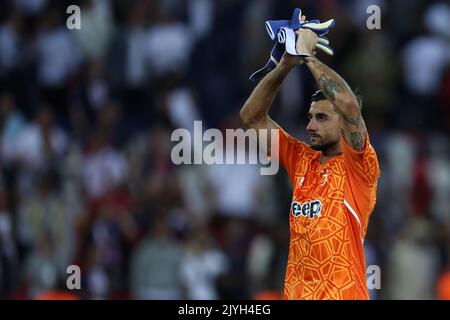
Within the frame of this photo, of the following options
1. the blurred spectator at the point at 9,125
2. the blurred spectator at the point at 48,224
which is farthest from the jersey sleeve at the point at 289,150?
the blurred spectator at the point at 9,125

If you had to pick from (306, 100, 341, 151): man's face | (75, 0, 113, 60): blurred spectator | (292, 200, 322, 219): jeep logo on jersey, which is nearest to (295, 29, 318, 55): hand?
(306, 100, 341, 151): man's face

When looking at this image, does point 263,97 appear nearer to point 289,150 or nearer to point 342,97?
point 289,150

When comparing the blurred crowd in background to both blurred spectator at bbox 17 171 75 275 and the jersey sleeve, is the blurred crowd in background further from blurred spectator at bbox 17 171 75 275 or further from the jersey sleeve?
the jersey sleeve

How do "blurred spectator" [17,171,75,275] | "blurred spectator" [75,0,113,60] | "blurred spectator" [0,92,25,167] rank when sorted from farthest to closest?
1. "blurred spectator" [75,0,113,60]
2. "blurred spectator" [0,92,25,167]
3. "blurred spectator" [17,171,75,275]

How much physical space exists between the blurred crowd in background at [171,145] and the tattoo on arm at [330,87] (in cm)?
514

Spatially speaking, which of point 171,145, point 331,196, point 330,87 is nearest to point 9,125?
point 171,145

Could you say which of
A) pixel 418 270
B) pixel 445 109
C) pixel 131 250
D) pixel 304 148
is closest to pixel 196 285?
pixel 131 250

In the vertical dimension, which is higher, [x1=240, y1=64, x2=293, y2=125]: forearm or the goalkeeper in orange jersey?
[x1=240, y1=64, x2=293, y2=125]: forearm

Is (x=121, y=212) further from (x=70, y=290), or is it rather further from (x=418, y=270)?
(x=418, y=270)

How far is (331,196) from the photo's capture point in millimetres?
7516

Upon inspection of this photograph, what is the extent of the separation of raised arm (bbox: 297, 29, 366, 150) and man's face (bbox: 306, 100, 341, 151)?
0.19 meters

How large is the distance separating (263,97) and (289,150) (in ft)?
1.27

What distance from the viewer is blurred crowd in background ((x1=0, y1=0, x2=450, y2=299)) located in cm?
1280

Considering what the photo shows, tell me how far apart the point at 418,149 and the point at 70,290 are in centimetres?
416
